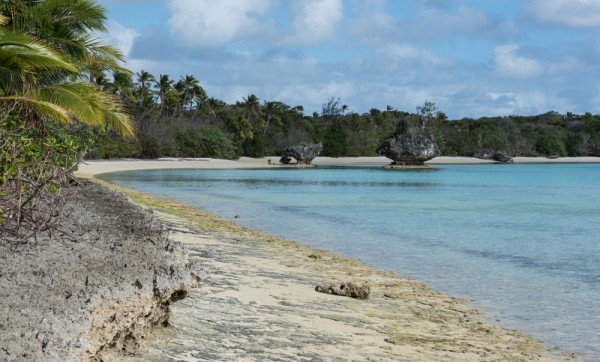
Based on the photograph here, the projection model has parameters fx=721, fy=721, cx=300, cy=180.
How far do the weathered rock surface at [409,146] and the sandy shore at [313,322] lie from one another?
66.4 m

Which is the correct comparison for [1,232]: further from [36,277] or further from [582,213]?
[582,213]

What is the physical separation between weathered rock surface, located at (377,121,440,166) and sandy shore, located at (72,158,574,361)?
6638 cm

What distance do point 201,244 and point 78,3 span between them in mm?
8610

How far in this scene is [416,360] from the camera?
643cm

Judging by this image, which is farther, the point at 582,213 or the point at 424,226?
the point at 582,213

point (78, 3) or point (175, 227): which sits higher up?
point (78, 3)

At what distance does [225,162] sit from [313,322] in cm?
7545

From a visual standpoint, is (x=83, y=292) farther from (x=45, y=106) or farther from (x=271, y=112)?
(x=271, y=112)

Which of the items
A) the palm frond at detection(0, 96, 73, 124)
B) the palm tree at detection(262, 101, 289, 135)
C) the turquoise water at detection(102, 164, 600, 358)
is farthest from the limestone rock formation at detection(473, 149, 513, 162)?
the palm frond at detection(0, 96, 73, 124)

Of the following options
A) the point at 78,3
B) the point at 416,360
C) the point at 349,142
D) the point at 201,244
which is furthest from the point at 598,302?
the point at 349,142

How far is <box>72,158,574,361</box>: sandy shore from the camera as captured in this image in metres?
6.01

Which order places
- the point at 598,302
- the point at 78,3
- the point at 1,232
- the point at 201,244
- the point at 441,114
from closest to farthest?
the point at 1,232
the point at 598,302
the point at 201,244
the point at 78,3
the point at 441,114

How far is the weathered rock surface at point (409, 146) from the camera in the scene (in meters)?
77.5

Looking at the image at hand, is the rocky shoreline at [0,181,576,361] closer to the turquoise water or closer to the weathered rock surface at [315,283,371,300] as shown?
the weathered rock surface at [315,283,371,300]
